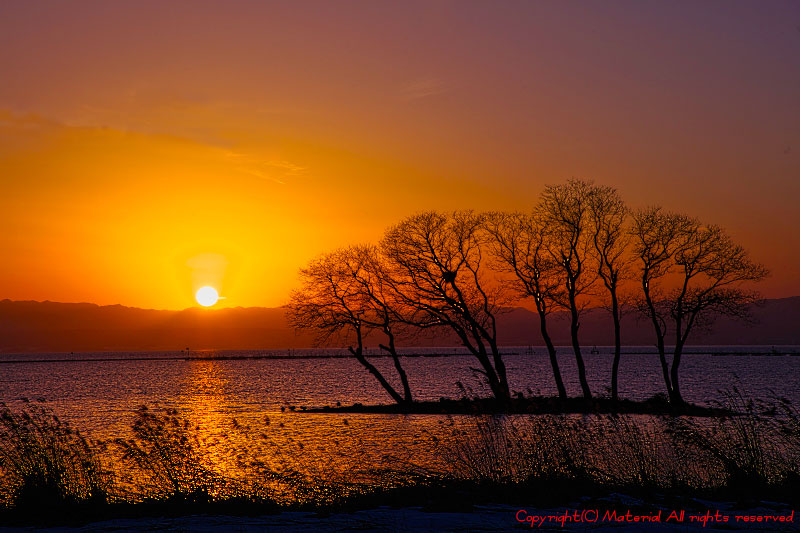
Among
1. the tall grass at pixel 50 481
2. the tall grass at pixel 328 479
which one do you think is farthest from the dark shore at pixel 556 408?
the tall grass at pixel 50 481

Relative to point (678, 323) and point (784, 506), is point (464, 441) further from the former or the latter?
point (678, 323)

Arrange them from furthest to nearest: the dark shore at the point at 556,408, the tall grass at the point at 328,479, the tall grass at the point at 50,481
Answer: the dark shore at the point at 556,408
the tall grass at the point at 328,479
the tall grass at the point at 50,481

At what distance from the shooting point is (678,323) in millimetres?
41281

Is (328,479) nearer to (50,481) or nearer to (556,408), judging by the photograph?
(50,481)

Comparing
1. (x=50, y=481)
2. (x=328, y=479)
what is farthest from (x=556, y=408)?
(x=50, y=481)

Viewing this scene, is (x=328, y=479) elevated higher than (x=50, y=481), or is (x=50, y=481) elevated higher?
(x=50, y=481)

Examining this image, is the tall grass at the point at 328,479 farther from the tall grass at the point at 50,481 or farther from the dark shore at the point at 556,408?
the dark shore at the point at 556,408

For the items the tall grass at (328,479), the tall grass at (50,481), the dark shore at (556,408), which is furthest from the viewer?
the dark shore at (556,408)

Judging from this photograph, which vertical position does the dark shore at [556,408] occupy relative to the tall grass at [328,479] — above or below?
below

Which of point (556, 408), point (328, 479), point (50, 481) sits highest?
point (50, 481)

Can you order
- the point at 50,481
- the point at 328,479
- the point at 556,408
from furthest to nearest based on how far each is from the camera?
the point at 556,408 → the point at 328,479 → the point at 50,481

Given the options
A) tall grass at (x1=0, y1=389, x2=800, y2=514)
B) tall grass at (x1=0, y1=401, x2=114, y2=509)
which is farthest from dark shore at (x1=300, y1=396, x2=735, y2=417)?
tall grass at (x1=0, y1=401, x2=114, y2=509)

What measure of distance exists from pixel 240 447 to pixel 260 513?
14.8m

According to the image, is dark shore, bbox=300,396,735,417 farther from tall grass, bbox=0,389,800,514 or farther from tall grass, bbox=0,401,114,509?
tall grass, bbox=0,401,114,509
